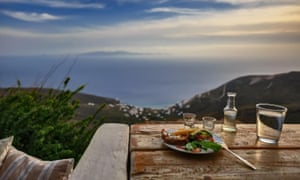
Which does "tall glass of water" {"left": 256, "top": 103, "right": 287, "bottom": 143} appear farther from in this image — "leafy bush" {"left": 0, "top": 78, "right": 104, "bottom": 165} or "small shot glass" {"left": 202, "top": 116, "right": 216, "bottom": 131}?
"leafy bush" {"left": 0, "top": 78, "right": 104, "bottom": 165}

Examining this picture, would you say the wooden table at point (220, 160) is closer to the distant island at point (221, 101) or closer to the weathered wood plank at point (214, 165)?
the weathered wood plank at point (214, 165)

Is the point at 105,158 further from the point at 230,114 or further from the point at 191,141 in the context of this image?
the point at 230,114

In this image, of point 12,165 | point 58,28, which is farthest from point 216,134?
point 58,28

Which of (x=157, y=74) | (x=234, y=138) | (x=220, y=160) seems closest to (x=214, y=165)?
(x=220, y=160)

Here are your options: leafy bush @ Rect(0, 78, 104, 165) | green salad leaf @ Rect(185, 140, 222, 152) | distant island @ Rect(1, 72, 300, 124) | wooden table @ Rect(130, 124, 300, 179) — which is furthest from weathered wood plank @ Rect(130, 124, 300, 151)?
distant island @ Rect(1, 72, 300, 124)

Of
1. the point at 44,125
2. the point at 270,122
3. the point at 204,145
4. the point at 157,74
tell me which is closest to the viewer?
the point at 204,145

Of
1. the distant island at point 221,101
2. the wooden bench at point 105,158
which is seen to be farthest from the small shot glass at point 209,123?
the distant island at point 221,101
